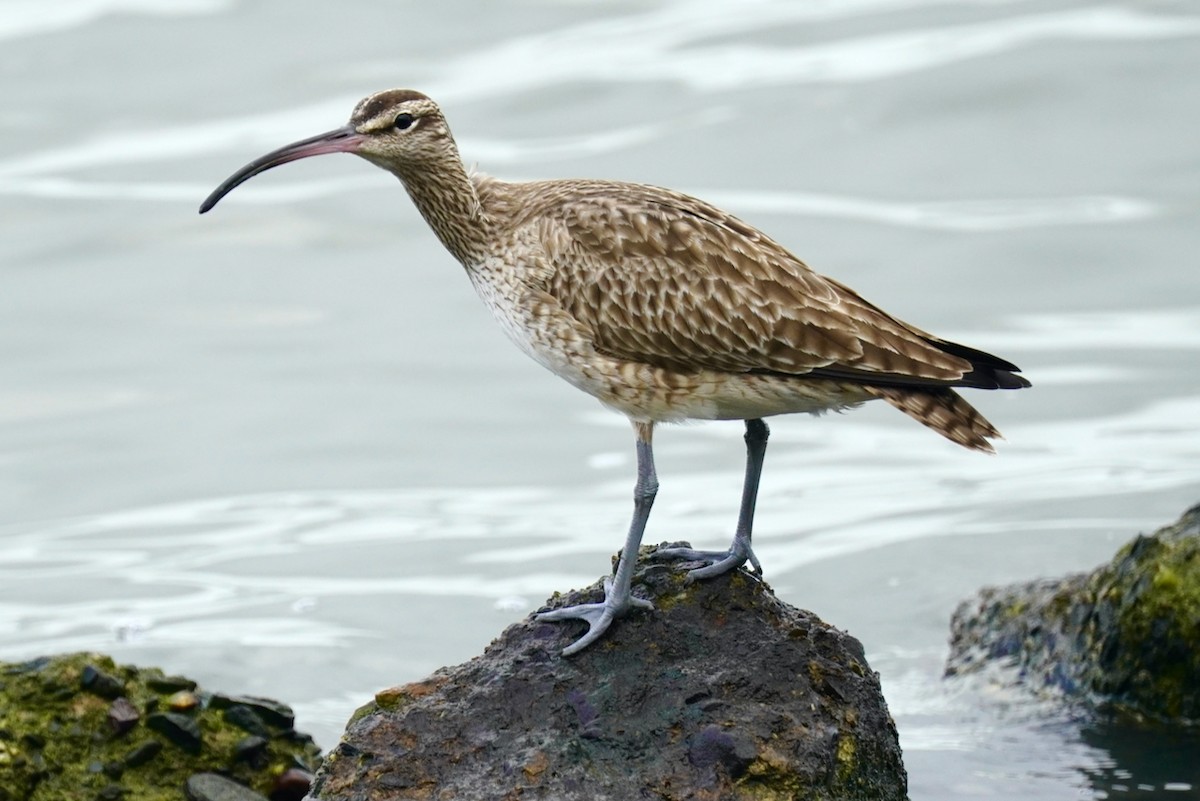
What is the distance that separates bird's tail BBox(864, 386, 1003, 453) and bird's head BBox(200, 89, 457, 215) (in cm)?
270

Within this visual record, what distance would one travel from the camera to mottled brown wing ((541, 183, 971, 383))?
8.62 m

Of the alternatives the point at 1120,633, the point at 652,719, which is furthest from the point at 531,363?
the point at 652,719

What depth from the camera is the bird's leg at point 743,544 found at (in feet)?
28.0

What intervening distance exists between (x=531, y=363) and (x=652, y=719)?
13.2 m

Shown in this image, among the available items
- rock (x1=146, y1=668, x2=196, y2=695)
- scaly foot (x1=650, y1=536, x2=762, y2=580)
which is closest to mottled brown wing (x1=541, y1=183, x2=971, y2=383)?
scaly foot (x1=650, y1=536, x2=762, y2=580)

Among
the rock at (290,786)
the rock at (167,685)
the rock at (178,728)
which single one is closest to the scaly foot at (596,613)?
the rock at (290,786)

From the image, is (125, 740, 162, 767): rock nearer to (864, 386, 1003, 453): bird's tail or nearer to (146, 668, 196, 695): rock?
(146, 668, 196, 695): rock

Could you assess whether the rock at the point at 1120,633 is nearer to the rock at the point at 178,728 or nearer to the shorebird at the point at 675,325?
the shorebird at the point at 675,325

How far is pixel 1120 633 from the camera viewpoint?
10.9 m

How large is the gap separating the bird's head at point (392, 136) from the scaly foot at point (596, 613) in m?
2.61

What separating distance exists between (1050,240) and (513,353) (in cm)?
651

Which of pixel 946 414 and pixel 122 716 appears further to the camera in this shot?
pixel 122 716

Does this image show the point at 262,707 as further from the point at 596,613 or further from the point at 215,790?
the point at 596,613

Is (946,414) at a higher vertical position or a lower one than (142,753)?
higher
